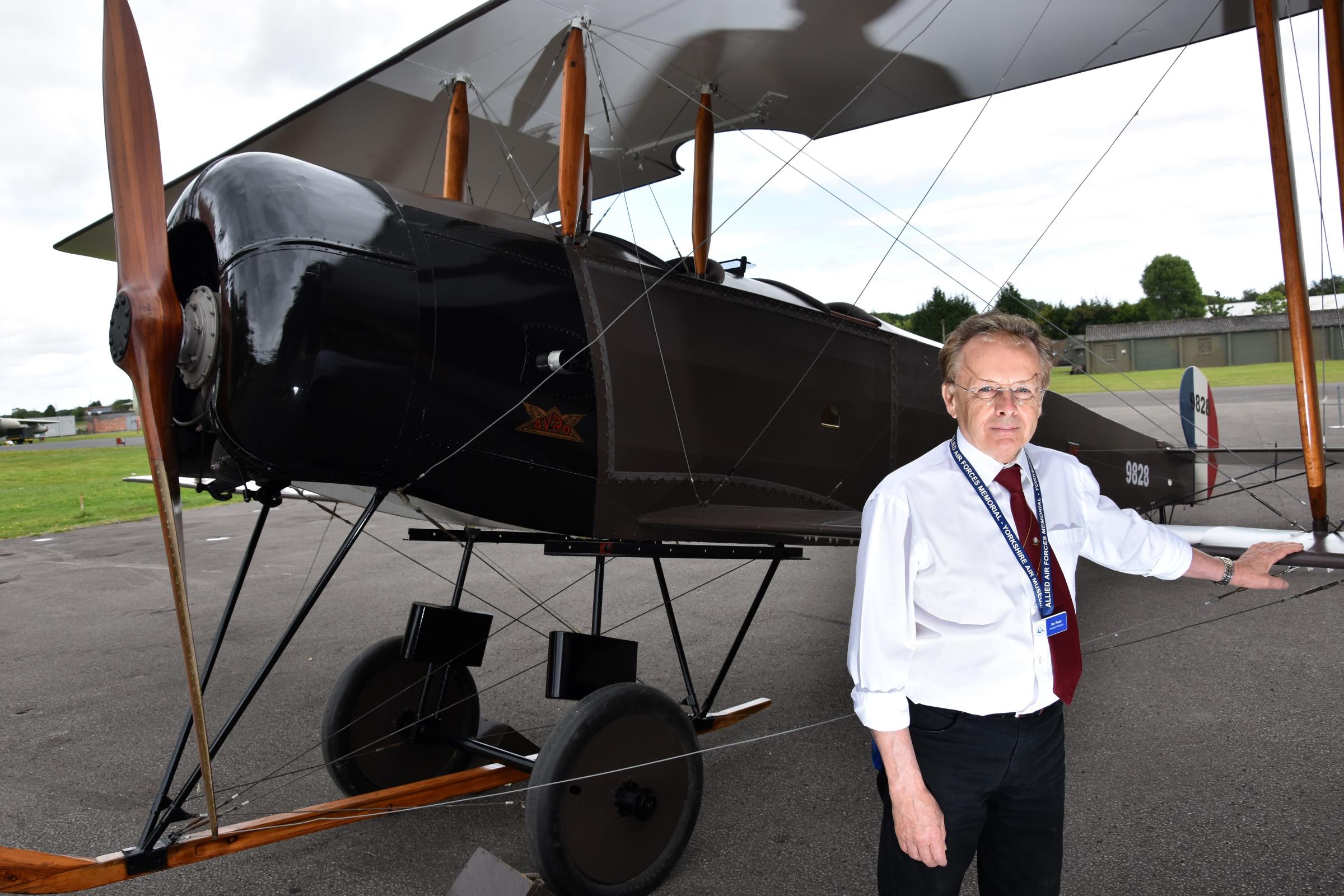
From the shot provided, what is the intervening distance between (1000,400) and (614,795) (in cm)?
179

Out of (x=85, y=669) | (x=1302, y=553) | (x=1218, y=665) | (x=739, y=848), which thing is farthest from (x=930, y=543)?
(x=85, y=669)

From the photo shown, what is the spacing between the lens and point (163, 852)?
2.16 metres

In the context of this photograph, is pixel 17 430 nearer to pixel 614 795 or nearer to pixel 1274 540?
pixel 614 795

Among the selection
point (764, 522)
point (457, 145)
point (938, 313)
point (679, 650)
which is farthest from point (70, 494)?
point (764, 522)

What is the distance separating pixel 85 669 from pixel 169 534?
420cm

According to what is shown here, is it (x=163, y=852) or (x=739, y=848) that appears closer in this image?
(x=163, y=852)

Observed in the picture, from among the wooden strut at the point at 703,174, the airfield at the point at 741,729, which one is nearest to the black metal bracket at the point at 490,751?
the airfield at the point at 741,729

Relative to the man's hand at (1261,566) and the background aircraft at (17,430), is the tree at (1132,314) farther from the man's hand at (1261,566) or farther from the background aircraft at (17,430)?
the background aircraft at (17,430)

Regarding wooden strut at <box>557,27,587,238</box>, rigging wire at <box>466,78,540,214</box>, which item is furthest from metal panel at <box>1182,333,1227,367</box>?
wooden strut at <box>557,27,587,238</box>

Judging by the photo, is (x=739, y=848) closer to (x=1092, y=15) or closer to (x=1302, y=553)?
(x=1302, y=553)

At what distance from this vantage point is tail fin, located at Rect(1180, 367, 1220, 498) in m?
8.03

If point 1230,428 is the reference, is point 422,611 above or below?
below

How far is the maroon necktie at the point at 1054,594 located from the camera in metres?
1.48

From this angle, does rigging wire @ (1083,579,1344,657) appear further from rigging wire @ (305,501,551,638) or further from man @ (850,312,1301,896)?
rigging wire @ (305,501,551,638)
